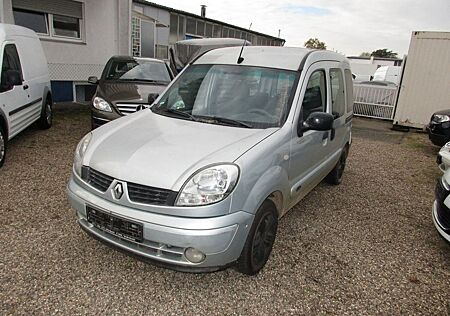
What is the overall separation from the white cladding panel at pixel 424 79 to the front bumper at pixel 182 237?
32.7 feet

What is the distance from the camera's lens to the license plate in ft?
7.43

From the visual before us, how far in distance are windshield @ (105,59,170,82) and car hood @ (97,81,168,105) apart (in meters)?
0.45

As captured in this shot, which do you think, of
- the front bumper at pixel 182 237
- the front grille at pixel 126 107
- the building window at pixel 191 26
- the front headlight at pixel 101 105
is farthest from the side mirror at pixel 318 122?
the building window at pixel 191 26

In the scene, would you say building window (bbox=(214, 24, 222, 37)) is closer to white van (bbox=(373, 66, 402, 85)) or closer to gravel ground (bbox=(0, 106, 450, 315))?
white van (bbox=(373, 66, 402, 85))

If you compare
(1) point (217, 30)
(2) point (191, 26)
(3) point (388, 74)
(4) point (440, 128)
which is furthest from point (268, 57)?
(1) point (217, 30)

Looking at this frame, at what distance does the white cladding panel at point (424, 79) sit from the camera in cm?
964

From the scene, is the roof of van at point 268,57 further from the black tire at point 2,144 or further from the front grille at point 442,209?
the black tire at point 2,144

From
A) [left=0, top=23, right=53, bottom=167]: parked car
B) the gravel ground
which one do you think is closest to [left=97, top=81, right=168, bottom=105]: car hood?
A: [left=0, top=23, right=53, bottom=167]: parked car

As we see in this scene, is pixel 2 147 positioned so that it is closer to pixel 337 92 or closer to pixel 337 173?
pixel 337 92

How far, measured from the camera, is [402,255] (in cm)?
328

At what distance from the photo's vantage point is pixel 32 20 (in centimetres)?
931

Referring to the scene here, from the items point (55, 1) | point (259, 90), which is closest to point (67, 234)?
point (259, 90)

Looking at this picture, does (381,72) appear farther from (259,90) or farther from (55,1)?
(259,90)

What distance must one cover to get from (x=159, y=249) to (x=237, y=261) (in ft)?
2.03
